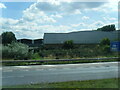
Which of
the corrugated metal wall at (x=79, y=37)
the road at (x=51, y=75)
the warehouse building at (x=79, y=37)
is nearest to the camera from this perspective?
the road at (x=51, y=75)

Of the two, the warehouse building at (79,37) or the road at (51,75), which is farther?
the warehouse building at (79,37)

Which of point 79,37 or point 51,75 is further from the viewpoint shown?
point 79,37

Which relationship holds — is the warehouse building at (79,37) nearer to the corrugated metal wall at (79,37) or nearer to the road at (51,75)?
the corrugated metal wall at (79,37)

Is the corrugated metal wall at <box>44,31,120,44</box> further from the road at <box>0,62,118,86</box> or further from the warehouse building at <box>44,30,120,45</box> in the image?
the road at <box>0,62,118,86</box>

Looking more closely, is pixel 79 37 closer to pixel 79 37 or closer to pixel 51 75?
pixel 79 37

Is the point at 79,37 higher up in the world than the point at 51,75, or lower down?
higher up

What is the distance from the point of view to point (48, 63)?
25703 mm

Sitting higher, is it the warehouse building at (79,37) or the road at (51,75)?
the warehouse building at (79,37)

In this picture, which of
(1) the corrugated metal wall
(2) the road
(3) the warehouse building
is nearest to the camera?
(2) the road

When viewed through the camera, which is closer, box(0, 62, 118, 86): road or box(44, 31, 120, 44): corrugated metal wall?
box(0, 62, 118, 86): road

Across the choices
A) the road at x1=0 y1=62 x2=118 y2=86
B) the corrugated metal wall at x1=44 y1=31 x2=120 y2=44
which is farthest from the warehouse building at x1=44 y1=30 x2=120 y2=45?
the road at x1=0 y1=62 x2=118 y2=86

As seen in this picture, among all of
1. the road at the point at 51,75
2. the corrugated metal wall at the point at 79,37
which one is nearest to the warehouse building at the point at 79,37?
the corrugated metal wall at the point at 79,37

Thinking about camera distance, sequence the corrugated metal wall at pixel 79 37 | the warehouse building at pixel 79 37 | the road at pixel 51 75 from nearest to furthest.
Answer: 1. the road at pixel 51 75
2. the warehouse building at pixel 79 37
3. the corrugated metal wall at pixel 79 37

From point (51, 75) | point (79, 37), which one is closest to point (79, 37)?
point (79, 37)
